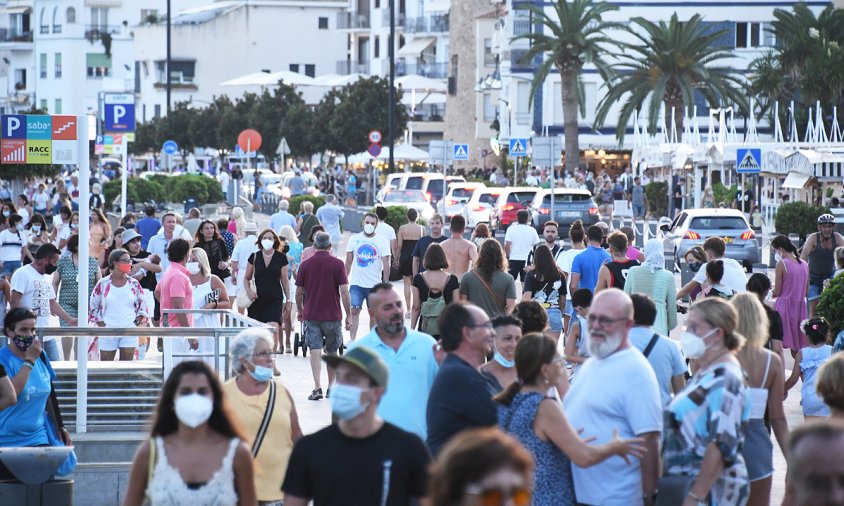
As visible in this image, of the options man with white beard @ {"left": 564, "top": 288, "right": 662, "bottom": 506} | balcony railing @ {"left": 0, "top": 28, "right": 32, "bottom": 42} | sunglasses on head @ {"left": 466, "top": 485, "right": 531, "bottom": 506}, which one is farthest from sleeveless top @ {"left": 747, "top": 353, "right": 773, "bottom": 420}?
balcony railing @ {"left": 0, "top": 28, "right": 32, "bottom": 42}

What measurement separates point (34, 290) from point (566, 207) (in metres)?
28.0

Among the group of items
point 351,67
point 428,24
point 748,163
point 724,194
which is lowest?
point 724,194

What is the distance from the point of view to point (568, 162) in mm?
64562

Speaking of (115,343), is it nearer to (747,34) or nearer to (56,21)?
(747,34)

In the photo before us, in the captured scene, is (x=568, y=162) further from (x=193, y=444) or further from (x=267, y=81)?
(x=193, y=444)

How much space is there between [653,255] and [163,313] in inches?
168

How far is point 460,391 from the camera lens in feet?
23.4

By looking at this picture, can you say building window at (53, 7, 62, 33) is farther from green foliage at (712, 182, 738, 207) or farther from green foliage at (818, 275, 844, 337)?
green foliage at (818, 275, 844, 337)

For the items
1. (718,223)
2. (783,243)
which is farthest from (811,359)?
(718,223)

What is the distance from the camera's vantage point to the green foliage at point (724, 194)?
4875 centimetres

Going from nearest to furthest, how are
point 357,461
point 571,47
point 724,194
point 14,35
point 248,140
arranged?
point 357,461 → point 724,194 → point 248,140 → point 571,47 → point 14,35

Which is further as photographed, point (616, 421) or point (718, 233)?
point (718, 233)

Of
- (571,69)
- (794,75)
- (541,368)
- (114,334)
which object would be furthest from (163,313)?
(794,75)

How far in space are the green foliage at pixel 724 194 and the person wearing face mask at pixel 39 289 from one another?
35.9 meters
